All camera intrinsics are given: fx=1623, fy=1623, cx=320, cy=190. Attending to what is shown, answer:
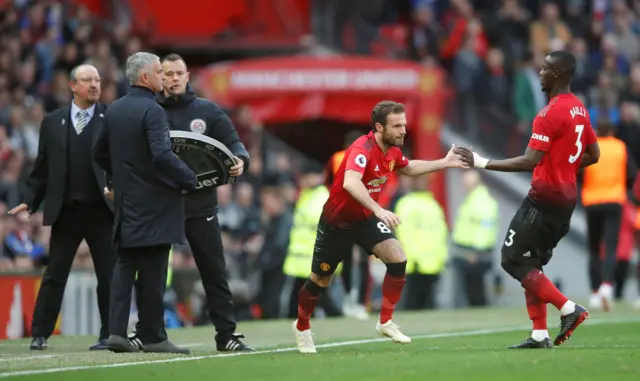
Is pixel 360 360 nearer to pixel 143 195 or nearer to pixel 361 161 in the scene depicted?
pixel 361 161

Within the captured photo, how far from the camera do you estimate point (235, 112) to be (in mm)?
24812

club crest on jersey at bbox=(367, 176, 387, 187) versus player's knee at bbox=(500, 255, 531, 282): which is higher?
club crest on jersey at bbox=(367, 176, 387, 187)

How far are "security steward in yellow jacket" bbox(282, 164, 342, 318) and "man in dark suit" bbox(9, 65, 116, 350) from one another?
5.84 m

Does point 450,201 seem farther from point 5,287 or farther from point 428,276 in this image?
point 5,287

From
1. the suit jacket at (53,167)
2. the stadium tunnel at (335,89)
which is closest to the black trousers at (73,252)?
the suit jacket at (53,167)

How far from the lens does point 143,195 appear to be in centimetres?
1206

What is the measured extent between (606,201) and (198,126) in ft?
24.1

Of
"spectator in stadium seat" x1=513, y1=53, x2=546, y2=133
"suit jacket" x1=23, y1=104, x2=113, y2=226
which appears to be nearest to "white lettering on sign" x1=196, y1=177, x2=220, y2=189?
"suit jacket" x1=23, y1=104, x2=113, y2=226

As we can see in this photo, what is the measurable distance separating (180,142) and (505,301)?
12.6 metres

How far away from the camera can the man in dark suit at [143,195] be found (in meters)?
12.0

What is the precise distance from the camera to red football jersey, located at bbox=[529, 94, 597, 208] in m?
12.1

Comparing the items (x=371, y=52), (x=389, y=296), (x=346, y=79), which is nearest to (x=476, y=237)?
(x=346, y=79)

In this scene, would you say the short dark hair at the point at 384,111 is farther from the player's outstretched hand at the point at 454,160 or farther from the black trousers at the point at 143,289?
the black trousers at the point at 143,289

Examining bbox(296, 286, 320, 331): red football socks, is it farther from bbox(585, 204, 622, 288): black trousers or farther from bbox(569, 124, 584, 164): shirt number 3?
bbox(585, 204, 622, 288): black trousers
